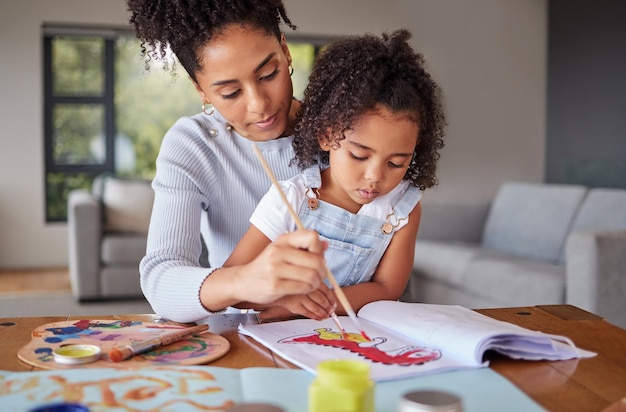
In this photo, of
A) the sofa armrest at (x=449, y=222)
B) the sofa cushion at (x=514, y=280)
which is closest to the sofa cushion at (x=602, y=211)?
the sofa cushion at (x=514, y=280)

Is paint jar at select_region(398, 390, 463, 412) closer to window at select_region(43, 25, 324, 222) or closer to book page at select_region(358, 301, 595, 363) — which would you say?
book page at select_region(358, 301, 595, 363)

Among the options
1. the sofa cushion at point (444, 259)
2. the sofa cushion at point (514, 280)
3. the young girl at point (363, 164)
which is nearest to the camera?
the young girl at point (363, 164)

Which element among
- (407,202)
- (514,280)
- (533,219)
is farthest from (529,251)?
(407,202)

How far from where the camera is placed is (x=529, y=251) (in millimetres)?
4516

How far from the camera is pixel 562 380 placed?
946 millimetres

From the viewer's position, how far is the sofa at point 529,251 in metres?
3.24

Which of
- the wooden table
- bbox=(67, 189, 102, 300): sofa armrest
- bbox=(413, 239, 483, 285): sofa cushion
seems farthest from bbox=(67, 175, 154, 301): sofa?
the wooden table

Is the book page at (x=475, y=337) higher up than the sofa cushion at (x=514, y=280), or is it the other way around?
the book page at (x=475, y=337)

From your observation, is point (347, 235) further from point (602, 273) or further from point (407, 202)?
point (602, 273)

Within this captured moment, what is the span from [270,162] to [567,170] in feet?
19.3

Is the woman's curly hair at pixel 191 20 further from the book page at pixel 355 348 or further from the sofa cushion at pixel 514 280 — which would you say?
the sofa cushion at pixel 514 280

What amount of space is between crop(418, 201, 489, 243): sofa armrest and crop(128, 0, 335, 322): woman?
145 inches

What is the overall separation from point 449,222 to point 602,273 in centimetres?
208

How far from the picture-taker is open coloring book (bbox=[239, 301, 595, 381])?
99 cm
